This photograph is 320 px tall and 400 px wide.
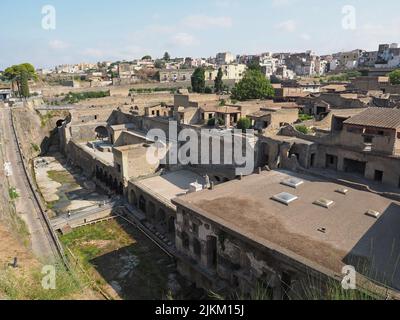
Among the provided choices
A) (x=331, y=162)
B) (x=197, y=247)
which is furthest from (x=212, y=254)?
(x=331, y=162)

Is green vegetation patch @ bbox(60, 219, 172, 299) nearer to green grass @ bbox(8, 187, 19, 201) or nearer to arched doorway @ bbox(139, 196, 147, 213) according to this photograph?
arched doorway @ bbox(139, 196, 147, 213)

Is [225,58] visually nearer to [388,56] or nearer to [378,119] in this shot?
[388,56]

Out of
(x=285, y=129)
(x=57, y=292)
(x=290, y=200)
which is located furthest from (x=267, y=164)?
(x=57, y=292)

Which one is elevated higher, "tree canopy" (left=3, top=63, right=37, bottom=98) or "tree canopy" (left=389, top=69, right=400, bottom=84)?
"tree canopy" (left=3, top=63, right=37, bottom=98)

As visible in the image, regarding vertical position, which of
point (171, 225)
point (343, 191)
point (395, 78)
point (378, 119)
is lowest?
point (171, 225)

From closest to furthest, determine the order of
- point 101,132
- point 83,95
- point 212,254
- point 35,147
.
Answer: point 212,254, point 35,147, point 101,132, point 83,95

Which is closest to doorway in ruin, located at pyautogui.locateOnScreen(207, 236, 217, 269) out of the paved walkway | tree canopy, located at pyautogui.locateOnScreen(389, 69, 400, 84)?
the paved walkway
